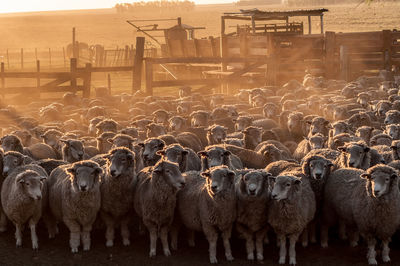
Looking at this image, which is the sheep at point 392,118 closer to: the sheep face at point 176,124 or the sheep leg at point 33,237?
the sheep face at point 176,124

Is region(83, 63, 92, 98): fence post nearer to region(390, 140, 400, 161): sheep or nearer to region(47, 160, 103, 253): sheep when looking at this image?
region(47, 160, 103, 253): sheep

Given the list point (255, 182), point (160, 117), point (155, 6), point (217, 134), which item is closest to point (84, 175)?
point (255, 182)

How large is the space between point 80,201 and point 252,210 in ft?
8.66

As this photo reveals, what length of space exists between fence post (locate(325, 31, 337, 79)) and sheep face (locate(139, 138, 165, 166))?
15.6 m

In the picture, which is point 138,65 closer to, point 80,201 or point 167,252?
point 80,201

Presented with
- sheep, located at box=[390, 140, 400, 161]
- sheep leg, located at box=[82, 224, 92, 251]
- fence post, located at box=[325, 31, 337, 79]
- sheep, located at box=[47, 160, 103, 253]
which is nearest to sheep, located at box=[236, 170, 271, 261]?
sheep, located at box=[47, 160, 103, 253]

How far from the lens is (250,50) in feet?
90.7

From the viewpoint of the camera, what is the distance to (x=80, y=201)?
8539 millimetres

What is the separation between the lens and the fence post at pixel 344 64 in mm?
23766

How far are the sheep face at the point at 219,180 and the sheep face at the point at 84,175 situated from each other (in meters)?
1.71

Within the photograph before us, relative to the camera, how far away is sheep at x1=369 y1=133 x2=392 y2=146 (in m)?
11.3

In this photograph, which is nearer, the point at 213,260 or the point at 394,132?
the point at 213,260

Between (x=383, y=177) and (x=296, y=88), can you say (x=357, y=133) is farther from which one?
(x=296, y=88)

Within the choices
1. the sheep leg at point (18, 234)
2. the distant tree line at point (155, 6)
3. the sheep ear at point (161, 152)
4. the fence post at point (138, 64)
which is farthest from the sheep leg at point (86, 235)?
the distant tree line at point (155, 6)
